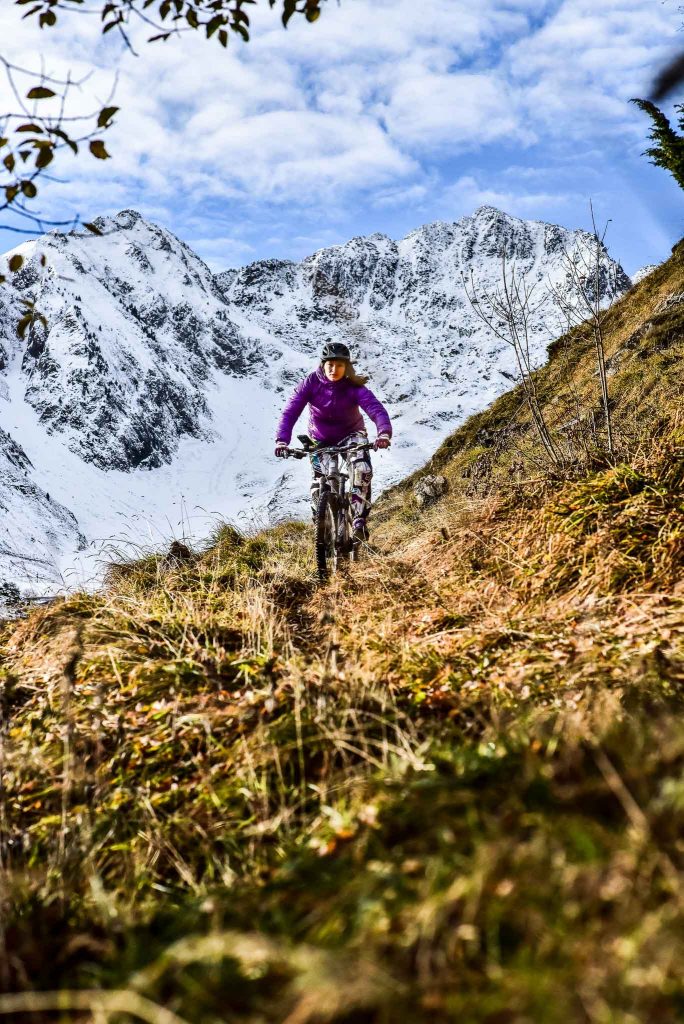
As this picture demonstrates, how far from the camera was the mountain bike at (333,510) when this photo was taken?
296 inches

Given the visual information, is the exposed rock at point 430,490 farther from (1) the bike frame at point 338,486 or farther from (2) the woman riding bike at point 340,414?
(1) the bike frame at point 338,486

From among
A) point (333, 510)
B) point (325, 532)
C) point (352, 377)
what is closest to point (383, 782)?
point (325, 532)

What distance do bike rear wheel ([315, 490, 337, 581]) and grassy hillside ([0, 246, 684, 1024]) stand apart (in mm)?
1317

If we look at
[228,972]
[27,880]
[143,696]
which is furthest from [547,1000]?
[143,696]

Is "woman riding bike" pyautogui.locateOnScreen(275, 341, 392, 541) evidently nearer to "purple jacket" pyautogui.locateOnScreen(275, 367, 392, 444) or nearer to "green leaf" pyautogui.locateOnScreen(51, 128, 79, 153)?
"purple jacket" pyautogui.locateOnScreen(275, 367, 392, 444)

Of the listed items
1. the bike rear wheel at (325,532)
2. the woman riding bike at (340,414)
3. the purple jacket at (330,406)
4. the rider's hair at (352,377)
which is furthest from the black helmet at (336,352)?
the bike rear wheel at (325,532)

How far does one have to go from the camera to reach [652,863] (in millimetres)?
1385

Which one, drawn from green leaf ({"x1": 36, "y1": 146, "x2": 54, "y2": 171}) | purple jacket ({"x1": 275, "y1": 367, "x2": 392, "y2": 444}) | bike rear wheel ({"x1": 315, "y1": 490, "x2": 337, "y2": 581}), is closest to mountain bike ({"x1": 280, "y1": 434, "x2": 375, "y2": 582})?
bike rear wheel ({"x1": 315, "y1": 490, "x2": 337, "y2": 581})

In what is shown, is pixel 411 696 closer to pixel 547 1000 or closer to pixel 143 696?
pixel 143 696

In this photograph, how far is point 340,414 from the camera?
7758 millimetres

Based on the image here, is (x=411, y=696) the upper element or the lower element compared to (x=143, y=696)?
lower

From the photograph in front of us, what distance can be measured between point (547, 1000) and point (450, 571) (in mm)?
4333

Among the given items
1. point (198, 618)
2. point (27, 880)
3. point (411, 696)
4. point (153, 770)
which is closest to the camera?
point (27, 880)

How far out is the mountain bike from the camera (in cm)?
753
